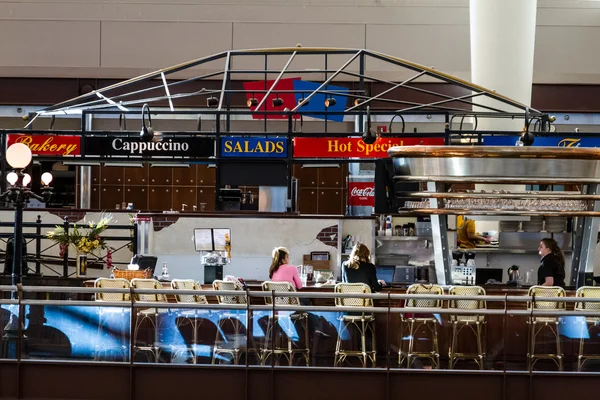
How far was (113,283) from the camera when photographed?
10.2 meters

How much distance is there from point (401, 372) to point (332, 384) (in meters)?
0.63

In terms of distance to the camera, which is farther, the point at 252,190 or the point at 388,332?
the point at 252,190

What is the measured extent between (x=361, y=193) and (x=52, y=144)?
32.0 feet

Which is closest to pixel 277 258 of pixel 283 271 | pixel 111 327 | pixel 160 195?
pixel 283 271

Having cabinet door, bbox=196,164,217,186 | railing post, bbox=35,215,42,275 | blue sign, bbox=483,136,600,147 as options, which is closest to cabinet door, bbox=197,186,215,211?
cabinet door, bbox=196,164,217,186

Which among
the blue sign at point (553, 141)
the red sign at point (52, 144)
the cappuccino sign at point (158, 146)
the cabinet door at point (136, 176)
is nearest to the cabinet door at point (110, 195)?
the cabinet door at point (136, 176)

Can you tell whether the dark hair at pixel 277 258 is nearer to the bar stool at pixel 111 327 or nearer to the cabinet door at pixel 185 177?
the bar stool at pixel 111 327

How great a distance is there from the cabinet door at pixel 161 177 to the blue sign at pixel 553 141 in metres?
12.8

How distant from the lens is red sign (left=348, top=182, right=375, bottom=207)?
21.7m

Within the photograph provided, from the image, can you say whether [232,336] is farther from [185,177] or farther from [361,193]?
[185,177]

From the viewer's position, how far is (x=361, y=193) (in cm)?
2188

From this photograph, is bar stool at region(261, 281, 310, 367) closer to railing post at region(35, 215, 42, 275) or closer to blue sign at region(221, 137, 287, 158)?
blue sign at region(221, 137, 287, 158)

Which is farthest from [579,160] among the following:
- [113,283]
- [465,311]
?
[113,283]

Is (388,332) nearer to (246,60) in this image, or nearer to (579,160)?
(579,160)
